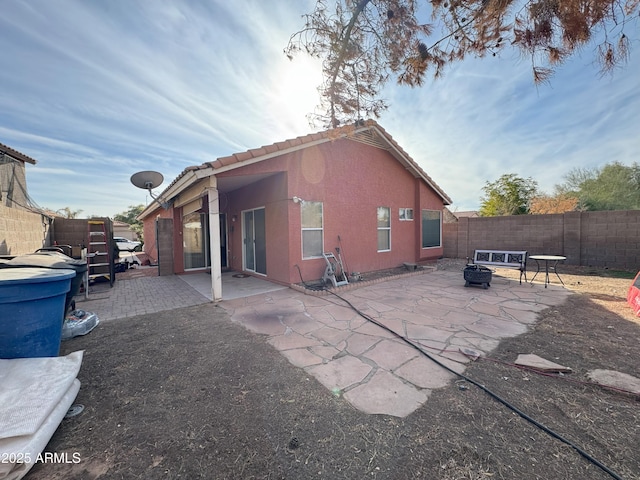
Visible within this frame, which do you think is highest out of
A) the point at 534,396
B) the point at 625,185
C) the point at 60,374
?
the point at 625,185

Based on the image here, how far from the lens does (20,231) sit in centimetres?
535

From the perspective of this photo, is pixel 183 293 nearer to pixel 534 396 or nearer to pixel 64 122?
pixel 64 122

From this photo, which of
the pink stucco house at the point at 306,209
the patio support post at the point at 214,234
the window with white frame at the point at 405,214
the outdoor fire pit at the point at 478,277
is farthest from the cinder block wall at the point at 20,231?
the window with white frame at the point at 405,214

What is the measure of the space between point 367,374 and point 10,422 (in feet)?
8.94

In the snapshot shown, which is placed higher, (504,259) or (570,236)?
(570,236)

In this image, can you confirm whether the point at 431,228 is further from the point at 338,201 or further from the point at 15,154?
the point at 15,154

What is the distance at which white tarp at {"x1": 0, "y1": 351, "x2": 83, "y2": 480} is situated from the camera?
4.98 feet

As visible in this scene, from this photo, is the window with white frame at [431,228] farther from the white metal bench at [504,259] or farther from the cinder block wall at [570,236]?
the white metal bench at [504,259]

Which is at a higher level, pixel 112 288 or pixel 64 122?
pixel 64 122

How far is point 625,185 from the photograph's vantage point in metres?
18.4

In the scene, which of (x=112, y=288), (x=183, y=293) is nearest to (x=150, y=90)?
(x=183, y=293)

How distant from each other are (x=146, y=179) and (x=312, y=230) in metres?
4.56

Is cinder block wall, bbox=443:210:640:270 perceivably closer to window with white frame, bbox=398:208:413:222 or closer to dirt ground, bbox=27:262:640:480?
window with white frame, bbox=398:208:413:222

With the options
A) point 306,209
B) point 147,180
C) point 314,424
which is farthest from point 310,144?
point 314,424
